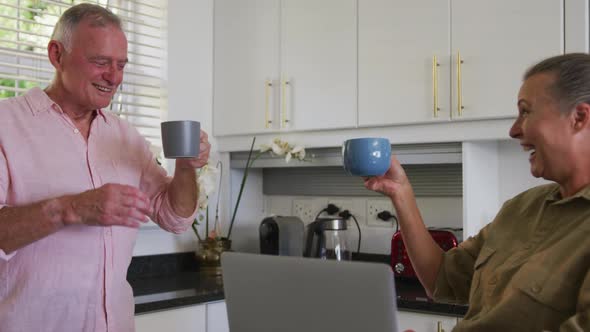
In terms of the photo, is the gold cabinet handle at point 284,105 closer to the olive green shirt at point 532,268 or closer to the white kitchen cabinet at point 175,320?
the white kitchen cabinet at point 175,320

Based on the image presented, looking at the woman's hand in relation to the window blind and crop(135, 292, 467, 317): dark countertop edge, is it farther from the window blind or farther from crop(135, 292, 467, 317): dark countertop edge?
the window blind

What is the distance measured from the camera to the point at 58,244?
150 centimetres

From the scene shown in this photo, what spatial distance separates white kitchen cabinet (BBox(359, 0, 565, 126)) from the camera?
2.19 metres

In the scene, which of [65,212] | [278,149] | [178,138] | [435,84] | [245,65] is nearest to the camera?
[65,212]

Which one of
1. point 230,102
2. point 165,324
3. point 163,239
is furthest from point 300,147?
point 165,324

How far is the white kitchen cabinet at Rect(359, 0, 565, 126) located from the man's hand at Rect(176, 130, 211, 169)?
1055 millimetres

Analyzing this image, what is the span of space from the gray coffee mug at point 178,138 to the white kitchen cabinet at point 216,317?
3.45 ft

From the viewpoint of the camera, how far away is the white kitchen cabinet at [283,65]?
105 inches

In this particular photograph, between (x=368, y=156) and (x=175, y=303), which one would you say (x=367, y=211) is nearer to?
(x=175, y=303)

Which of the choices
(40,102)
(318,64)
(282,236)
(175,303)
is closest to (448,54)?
(318,64)

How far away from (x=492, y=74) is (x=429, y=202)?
714 millimetres

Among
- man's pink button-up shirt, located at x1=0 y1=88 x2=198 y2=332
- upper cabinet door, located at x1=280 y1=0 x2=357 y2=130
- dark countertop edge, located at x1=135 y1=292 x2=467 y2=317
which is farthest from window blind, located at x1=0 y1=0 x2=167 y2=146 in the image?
man's pink button-up shirt, located at x1=0 y1=88 x2=198 y2=332

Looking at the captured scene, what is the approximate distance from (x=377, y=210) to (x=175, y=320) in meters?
1.06

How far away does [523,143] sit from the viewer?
1305mm
